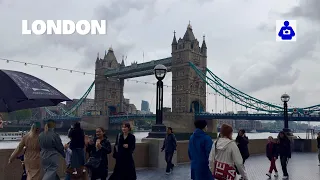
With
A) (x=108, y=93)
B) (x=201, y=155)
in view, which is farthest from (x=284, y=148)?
(x=108, y=93)

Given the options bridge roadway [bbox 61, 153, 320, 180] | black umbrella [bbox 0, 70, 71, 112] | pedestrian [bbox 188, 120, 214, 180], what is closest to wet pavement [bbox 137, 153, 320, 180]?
bridge roadway [bbox 61, 153, 320, 180]

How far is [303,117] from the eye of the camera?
1917 inches

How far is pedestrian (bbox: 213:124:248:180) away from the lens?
423 centimetres

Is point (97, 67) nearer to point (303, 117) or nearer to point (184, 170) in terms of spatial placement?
point (303, 117)

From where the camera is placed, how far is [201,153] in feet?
16.3

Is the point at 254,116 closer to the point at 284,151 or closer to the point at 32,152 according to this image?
the point at 284,151

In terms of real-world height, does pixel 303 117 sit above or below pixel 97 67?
below

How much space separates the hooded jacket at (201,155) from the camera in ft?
16.1

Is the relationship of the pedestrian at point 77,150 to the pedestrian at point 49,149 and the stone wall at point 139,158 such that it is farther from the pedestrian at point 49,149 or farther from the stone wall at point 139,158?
the stone wall at point 139,158

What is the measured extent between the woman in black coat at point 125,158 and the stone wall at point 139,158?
8.61 ft

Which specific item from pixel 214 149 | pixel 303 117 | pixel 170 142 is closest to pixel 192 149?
pixel 214 149

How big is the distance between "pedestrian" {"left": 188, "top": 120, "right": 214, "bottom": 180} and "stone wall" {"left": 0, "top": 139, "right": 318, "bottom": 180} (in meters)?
4.14

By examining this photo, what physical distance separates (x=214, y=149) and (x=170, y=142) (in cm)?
515

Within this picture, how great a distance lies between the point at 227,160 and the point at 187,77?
65872 millimetres
